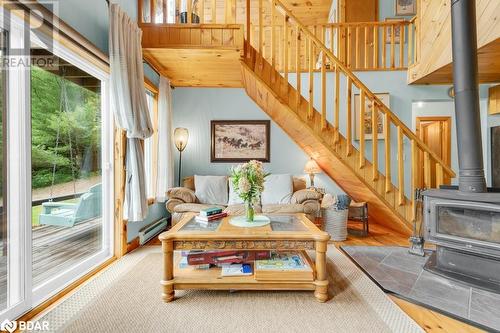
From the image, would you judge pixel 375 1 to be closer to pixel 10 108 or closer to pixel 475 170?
pixel 475 170

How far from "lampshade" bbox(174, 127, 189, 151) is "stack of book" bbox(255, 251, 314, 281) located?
2.79 meters

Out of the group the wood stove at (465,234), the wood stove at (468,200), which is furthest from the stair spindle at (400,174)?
the wood stove at (468,200)

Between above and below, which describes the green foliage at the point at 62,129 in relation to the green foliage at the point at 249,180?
above

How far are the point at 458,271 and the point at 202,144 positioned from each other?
3.64 meters

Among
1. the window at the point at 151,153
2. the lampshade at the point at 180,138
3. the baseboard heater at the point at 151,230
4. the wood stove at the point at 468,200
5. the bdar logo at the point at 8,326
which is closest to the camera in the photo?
the bdar logo at the point at 8,326

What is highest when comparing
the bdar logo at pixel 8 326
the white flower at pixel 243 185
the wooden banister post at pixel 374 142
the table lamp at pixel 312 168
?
the wooden banister post at pixel 374 142

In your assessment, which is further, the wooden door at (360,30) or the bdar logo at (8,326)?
the wooden door at (360,30)

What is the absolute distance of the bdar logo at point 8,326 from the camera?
1.41 m

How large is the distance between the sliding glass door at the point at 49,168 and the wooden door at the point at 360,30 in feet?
11.6

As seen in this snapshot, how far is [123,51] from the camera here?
222 centimetres

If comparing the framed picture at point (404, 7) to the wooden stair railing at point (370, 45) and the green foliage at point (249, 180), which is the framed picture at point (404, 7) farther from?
the green foliage at point (249, 180)

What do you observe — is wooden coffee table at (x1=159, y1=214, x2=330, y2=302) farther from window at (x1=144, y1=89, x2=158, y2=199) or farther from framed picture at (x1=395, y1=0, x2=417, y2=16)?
framed picture at (x1=395, y1=0, x2=417, y2=16)

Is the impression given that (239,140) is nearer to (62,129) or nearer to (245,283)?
(62,129)

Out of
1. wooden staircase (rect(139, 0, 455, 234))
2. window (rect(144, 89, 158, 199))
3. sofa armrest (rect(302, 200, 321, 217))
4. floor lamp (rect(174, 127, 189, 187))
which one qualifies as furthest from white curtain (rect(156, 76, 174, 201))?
sofa armrest (rect(302, 200, 321, 217))
